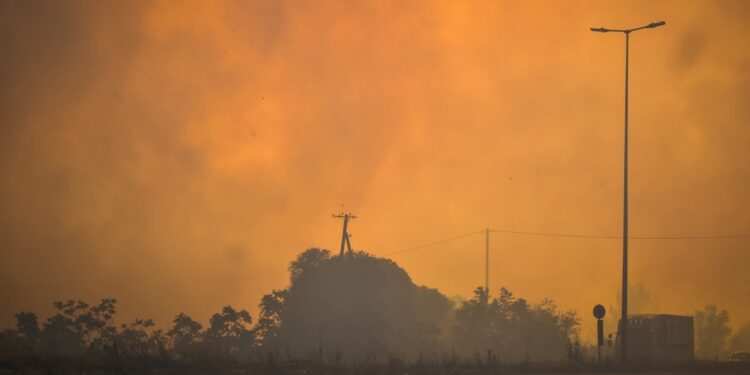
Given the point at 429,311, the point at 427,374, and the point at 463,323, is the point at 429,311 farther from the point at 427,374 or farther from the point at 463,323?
the point at 427,374

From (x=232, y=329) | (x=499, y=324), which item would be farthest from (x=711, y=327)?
(x=232, y=329)

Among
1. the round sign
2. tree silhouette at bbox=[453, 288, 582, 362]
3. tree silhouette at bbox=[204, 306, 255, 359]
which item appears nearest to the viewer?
the round sign

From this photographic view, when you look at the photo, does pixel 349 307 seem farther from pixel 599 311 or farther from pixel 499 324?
pixel 599 311

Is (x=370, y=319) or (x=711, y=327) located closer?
(x=370, y=319)

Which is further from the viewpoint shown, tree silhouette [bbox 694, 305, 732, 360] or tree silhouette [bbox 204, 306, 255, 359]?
tree silhouette [bbox 694, 305, 732, 360]

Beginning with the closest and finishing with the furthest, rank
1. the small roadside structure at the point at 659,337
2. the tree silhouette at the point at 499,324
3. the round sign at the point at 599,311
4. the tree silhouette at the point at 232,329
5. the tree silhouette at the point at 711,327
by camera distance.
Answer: the round sign at the point at 599,311 → the small roadside structure at the point at 659,337 → the tree silhouette at the point at 232,329 → the tree silhouette at the point at 499,324 → the tree silhouette at the point at 711,327

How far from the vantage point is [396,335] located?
297ft

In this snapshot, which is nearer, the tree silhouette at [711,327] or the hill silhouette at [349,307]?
the hill silhouette at [349,307]

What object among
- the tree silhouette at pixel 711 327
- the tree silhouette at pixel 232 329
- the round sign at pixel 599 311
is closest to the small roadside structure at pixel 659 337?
the round sign at pixel 599 311

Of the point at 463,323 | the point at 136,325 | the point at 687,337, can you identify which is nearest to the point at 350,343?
the point at 463,323

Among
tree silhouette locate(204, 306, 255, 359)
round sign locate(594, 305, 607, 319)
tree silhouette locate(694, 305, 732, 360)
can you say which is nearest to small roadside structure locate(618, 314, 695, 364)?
round sign locate(594, 305, 607, 319)

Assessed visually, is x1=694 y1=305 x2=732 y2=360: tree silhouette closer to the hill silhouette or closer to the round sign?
the hill silhouette

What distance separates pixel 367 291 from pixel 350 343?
23.4ft

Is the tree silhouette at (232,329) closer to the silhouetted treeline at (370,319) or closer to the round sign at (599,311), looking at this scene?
the silhouetted treeline at (370,319)
